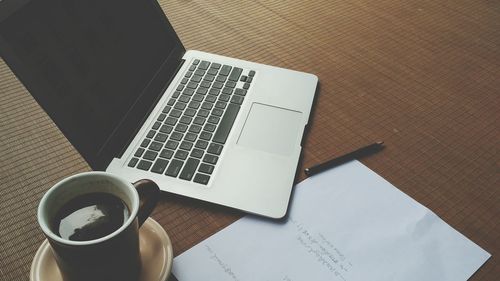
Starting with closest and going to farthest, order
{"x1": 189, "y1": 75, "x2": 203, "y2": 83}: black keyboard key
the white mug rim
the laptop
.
A: the white mug rim → the laptop → {"x1": 189, "y1": 75, "x2": 203, "y2": 83}: black keyboard key

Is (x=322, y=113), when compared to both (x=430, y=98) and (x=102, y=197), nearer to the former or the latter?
(x=430, y=98)

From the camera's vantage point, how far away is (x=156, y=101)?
624 mm

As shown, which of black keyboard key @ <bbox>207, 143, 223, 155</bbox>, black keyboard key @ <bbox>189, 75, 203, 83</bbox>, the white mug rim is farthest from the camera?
black keyboard key @ <bbox>189, 75, 203, 83</bbox>

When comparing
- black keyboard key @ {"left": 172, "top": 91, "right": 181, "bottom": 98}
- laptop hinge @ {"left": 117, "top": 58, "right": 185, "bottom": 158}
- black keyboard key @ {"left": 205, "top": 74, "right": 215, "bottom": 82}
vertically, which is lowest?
black keyboard key @ {"left": 205, "top": 74, "right": 215, "bottom": 82}

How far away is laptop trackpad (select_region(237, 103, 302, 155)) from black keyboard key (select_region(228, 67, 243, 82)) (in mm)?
66

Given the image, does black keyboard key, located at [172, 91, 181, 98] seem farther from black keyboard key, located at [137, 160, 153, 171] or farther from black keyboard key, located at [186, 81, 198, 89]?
black keyboard key, located at [137, 160, 153, 171]

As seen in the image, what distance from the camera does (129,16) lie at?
0.59 metres

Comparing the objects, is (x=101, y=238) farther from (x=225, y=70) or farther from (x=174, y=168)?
(x=225, y=70)

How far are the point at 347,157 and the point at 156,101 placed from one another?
0.28 metres

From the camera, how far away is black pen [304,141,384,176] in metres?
0.56

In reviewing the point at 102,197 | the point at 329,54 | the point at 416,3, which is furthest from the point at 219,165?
the point at 416,3

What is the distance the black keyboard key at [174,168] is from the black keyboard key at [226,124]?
6cm

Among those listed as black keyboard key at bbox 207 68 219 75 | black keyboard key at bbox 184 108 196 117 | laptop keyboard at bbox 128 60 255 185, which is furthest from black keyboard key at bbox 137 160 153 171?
black keyboard key at bbox 207 68 219 75

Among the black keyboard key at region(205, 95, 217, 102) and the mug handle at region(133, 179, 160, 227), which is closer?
the mug handle at region(133, 179, 160, 227)
